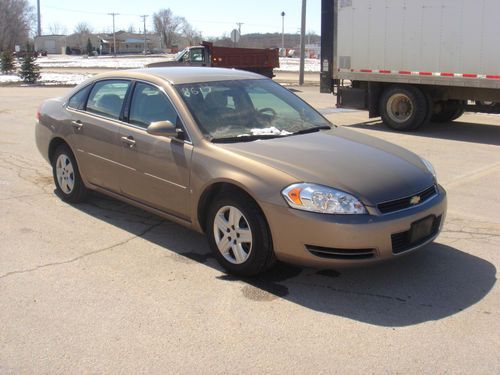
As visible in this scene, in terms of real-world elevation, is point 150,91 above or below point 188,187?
above

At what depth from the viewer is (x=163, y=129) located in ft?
15.2

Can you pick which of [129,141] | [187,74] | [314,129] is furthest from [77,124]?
[314,129]

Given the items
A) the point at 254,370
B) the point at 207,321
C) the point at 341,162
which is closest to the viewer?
the point at 254,370

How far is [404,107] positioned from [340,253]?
9.51 m

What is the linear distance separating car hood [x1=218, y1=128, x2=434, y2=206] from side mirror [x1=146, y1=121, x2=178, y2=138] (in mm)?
454

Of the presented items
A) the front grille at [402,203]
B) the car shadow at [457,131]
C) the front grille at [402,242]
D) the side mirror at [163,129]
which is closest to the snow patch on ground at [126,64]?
the car shadow at [457,131]

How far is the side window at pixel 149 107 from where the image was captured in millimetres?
4986

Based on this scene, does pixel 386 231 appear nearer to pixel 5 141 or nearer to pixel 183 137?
pixel 183 137

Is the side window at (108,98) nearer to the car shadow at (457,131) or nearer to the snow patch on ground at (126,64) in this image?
the car shadow at (457,131)

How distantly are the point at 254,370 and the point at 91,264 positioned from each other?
2065 mm

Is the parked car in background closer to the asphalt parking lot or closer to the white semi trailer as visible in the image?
the asphalt parking lot

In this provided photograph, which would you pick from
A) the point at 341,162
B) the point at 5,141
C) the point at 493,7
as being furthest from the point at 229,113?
the point at 493,7

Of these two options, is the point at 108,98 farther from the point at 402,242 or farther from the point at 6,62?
the point at 6,62

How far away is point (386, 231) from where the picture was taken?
3926 millimetres
